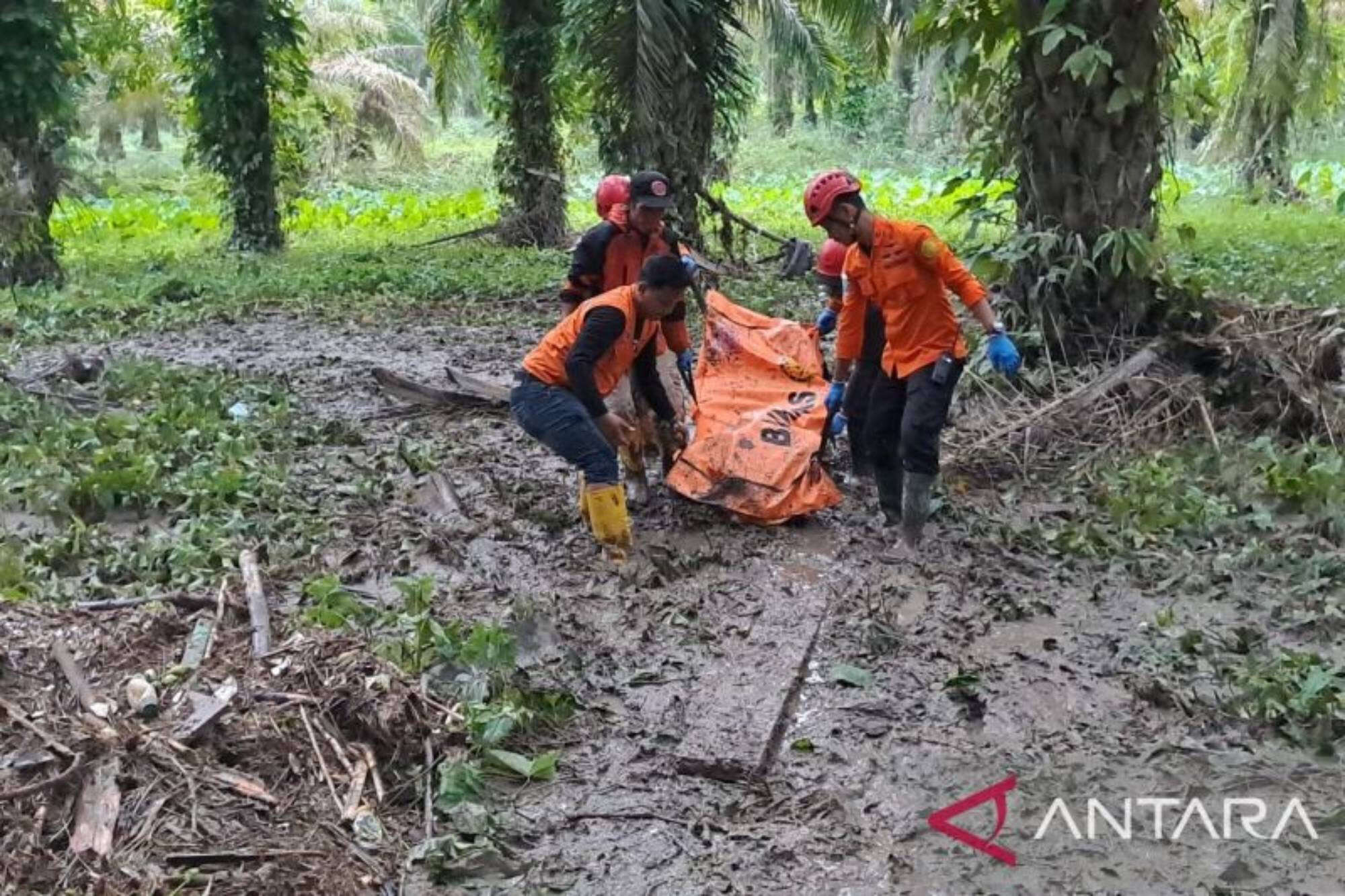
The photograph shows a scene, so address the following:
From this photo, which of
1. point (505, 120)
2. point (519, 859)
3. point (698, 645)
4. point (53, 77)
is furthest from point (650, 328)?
point (505, 120)

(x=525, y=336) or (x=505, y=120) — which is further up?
(x=505, y=120)

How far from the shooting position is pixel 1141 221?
25.4 ft

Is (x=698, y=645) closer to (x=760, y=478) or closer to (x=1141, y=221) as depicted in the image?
(x=760, y=478)

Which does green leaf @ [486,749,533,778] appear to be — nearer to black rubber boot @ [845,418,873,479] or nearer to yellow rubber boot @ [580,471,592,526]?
yellow rubber boot @ [580,471,592,526]

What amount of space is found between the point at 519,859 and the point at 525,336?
7.67 m

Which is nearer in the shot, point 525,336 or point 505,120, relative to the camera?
point 525,336

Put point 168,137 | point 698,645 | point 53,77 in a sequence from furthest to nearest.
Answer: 1. point 168,137
2. point 53,77
3. point 698,645

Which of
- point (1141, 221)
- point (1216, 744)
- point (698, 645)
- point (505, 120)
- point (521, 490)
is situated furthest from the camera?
point (505, 120)

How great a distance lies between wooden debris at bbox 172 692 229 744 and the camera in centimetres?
378

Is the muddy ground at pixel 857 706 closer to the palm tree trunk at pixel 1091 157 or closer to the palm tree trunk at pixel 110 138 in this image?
the palm tree trunk at pixel 1091 157

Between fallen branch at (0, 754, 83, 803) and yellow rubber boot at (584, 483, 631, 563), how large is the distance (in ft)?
8.07

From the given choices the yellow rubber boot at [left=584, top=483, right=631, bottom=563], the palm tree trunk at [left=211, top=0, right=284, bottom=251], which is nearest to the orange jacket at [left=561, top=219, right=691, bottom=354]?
the yellow rubber boot at [left=584, top=483, right=631, bottom=563]

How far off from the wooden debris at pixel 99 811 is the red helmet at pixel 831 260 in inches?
174

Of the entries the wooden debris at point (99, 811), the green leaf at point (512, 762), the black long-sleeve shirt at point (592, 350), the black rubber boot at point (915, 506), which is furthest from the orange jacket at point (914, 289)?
the wooden debris at point (99, 811)
